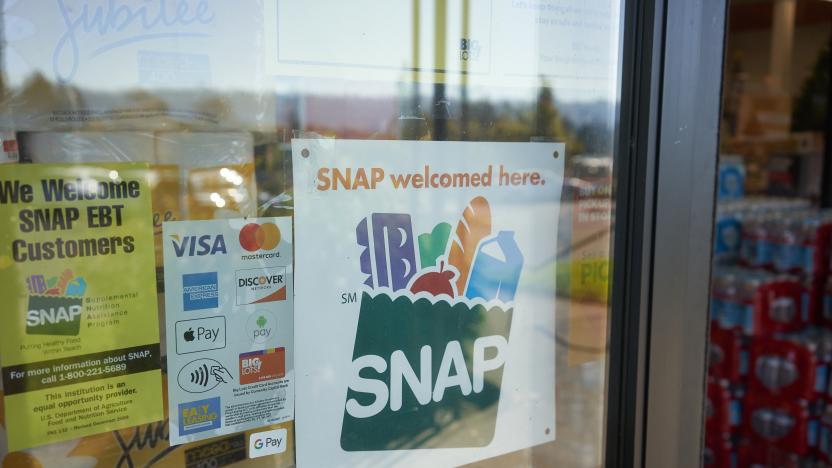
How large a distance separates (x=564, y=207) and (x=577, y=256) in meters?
0.11

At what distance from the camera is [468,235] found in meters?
1.28

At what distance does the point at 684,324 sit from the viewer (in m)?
1.38

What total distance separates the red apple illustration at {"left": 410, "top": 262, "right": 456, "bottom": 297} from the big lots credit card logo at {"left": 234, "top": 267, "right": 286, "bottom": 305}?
25 cm

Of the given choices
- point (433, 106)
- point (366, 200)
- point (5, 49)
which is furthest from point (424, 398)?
point (5, 49)

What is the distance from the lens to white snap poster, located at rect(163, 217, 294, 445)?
1.07m

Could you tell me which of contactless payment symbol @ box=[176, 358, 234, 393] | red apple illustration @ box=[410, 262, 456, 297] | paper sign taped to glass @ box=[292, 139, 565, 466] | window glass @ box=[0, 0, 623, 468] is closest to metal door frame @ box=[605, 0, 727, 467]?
window glass @ box=[0, 0, 623, 468]

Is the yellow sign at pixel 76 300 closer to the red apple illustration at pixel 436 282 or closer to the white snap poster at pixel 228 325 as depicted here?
the white snap poster at pixel 228 325

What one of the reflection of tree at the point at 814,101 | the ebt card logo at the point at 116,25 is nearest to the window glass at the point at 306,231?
the ebt card logo at the point at 116,25

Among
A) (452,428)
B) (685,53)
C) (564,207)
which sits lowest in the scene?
(452,428)

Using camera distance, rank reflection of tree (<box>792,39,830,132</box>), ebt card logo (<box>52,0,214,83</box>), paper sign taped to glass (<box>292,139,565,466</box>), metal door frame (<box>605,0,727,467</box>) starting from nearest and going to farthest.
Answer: ebt card logo (<box>52,0,214,83</box>)
paper sign taped to glass (<box>292,139,565,466</box>)
metal door frame (<box>605,0,727,467</box>)
reflection of tree (<box>792,39,830,132</box>)

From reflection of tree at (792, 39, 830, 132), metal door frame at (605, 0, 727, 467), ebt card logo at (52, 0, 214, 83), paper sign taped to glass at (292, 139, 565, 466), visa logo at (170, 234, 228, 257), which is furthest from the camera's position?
reflection of tree at (792, 39, 830, 132)

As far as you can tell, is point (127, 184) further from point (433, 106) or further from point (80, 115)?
point (433, 106)

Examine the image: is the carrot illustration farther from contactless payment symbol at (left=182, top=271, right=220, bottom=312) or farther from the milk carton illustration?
contactless payment symbol at (left=182, top=271, right=220, bottom=312)

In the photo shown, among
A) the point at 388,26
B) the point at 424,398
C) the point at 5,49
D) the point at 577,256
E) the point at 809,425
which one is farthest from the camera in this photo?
the point at 809,425
